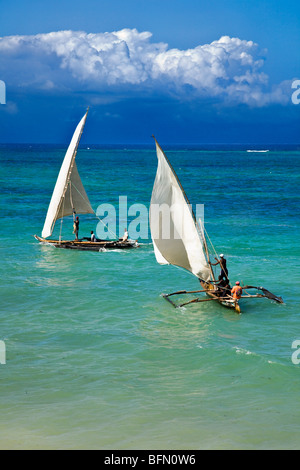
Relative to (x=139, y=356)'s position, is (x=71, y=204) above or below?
above

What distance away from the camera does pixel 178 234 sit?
85.0 ft

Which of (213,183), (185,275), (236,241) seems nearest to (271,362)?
(185,275)

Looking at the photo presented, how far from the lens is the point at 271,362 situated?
62.6ft

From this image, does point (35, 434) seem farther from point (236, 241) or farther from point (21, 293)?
point (236, 241)

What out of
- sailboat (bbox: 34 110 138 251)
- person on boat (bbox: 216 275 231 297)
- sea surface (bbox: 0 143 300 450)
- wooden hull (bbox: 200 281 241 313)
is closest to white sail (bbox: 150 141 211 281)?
wooden hull (bbox: 200 281 241 313)

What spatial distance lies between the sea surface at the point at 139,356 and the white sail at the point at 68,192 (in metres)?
2.59

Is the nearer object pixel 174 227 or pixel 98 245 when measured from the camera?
pixel 174 227

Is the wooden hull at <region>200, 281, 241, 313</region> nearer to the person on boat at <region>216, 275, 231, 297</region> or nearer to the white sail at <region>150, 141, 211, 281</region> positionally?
the person on boat at <region>216, 275, 231, 297</region>

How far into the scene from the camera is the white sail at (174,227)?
25.1 m
